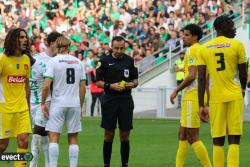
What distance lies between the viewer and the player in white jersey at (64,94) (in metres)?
14.7

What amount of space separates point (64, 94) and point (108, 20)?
25.9 meters

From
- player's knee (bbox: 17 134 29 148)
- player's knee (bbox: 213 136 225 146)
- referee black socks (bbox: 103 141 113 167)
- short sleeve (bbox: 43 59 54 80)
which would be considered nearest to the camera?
player's knee (bbox: 213 136 225 146)

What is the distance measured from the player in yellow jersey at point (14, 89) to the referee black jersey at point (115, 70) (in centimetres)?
252

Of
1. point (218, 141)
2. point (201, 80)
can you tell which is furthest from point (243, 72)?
point (218, 141)

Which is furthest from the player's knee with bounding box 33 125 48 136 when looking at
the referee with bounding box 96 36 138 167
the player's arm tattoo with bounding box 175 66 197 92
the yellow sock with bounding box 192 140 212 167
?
the yellow sock with bounding box 192 140 212 167

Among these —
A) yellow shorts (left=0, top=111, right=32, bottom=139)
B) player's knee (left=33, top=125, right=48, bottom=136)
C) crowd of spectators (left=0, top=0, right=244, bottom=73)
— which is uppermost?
crowd of spectators (left=0, top=0, right=244, bottom=73)

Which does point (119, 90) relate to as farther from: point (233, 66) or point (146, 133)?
point (146, 133)

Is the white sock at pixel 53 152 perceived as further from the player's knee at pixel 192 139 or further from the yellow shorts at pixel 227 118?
the yellow shorts at pixel 227 118

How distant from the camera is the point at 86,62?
37656 mm

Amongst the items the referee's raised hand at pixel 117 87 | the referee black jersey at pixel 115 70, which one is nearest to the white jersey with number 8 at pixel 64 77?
the referee's raised hand at pixel 117 87

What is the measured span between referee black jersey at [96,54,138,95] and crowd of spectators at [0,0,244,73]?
19737 mm

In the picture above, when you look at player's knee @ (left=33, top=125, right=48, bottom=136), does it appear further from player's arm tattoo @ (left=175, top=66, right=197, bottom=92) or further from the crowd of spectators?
the crowd of spectators

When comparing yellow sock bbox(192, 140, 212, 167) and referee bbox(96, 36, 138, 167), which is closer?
yellow sock bbox(192, 140, 212, 167)

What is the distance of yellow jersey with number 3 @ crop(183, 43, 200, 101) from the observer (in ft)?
50.1
